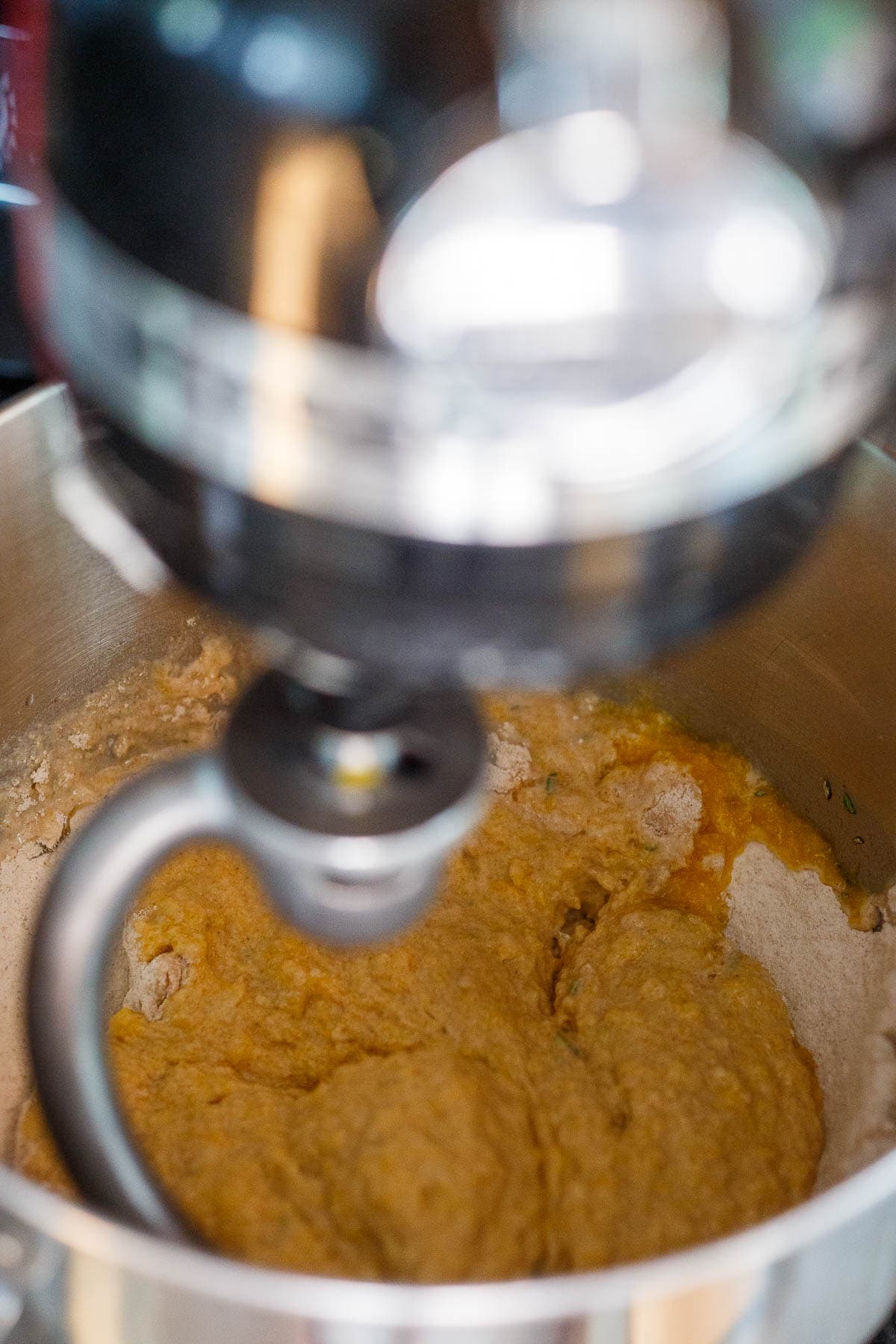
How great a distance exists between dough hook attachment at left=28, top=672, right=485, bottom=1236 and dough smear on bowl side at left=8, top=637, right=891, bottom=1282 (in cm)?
16

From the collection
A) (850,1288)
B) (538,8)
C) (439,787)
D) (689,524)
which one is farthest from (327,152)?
(850,1288)

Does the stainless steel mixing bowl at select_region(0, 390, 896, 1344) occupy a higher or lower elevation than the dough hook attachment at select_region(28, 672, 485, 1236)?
lower

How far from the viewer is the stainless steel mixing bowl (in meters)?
0.63

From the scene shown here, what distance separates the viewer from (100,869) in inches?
26.7

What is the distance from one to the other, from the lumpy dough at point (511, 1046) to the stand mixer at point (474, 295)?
1.79 ft

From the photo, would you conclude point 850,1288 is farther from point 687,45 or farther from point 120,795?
point 687,45

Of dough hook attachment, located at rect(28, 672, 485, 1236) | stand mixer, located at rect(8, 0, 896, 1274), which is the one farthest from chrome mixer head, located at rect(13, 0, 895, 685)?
dough hook attachment, located at rect(28, 672, 485, 1236)

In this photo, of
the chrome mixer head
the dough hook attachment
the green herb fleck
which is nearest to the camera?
the chrome mixer head

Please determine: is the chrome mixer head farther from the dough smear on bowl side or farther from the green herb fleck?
the green herb fleck

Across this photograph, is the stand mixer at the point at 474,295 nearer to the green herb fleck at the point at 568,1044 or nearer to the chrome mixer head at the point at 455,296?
the chrome mixer head at the point at 455,296

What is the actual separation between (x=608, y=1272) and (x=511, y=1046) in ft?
1.50

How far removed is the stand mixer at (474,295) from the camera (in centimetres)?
45

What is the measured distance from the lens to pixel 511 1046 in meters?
1.10

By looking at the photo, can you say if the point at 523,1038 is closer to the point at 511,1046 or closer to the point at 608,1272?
the point at 511,1046
